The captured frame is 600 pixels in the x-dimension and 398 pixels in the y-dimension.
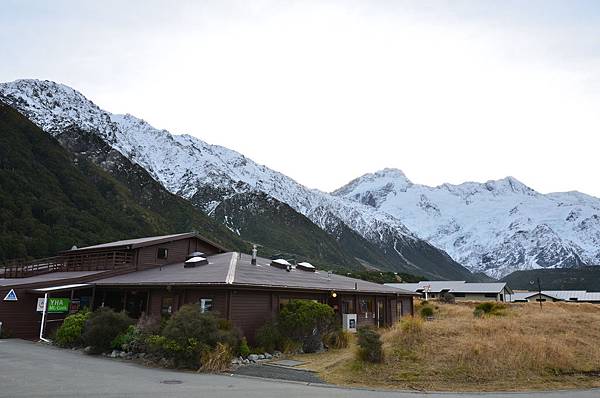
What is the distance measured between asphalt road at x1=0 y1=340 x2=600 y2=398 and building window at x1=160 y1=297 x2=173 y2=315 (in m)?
5.52

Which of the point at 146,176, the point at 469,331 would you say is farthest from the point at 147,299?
the point at 146,176

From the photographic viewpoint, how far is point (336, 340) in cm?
2234

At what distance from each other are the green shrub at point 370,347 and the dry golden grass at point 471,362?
282 mm

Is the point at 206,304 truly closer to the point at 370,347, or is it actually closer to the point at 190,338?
the point at 190,338

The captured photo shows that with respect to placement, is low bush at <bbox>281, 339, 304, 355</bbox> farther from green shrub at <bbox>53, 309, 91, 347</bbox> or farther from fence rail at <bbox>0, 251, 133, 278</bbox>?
fence rail at <bbox>0, 251, 133, 278</bbox>

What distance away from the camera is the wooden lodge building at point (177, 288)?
21.7m

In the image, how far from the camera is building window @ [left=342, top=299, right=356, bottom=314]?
28072 mm

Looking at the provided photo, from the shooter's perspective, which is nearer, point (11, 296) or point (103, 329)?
point (103, 329)

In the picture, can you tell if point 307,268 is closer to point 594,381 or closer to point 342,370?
point 342,370

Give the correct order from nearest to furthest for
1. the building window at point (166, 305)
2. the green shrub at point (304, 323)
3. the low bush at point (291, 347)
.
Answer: the low bush at point (291, 347) → the green shrub at point (304, 323) → the building window at point (166, 305)

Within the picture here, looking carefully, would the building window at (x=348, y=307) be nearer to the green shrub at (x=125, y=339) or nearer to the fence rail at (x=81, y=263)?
the green shrub at (x=125, y=339)

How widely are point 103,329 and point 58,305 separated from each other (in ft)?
22.1

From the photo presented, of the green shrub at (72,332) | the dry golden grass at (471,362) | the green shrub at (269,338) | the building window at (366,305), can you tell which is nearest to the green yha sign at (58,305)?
the green shrub at (72,332)

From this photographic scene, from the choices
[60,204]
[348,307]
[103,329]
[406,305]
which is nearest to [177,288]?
[103,329]
